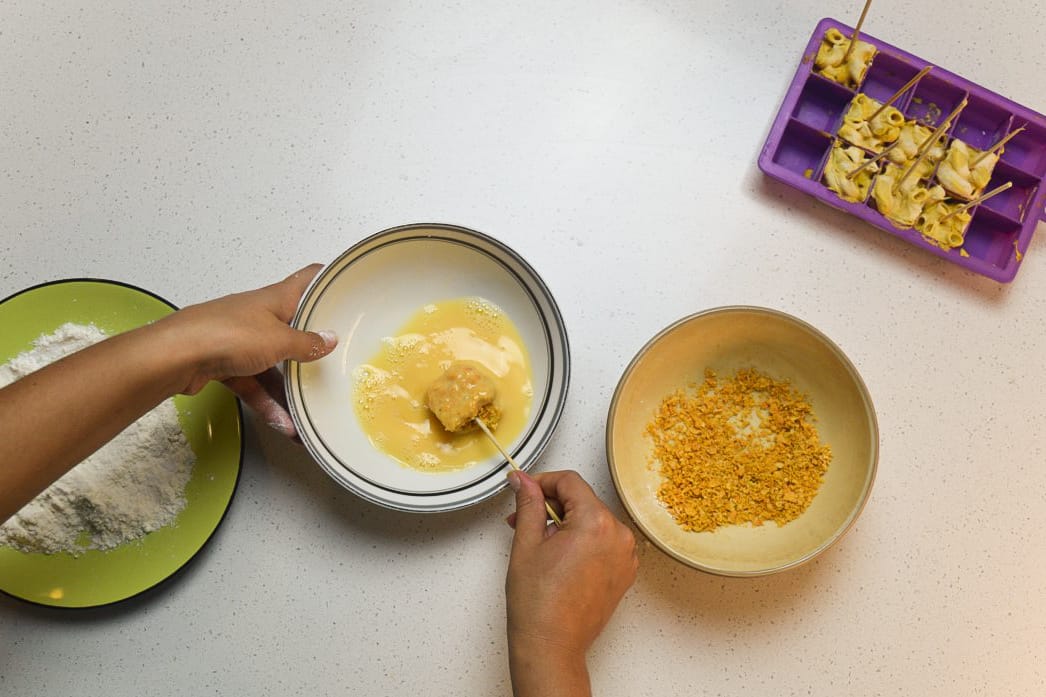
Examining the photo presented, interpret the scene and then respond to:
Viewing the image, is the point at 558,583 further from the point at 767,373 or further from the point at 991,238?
the point at 991,238

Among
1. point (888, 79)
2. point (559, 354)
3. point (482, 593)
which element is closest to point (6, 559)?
point (482, 593)

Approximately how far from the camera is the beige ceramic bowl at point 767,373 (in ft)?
3.49

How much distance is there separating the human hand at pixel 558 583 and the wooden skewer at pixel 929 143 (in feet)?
2.21

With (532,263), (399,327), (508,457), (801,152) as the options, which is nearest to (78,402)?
(399,327)

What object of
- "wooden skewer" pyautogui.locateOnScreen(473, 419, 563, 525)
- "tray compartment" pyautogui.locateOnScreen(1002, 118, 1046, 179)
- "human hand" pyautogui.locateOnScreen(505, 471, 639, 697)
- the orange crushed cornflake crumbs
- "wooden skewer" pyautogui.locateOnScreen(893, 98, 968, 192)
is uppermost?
"tray compartment" pyautogui.locateOnScreen(1002, 118, 1046, 179)

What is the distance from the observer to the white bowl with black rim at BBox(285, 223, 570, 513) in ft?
3.43

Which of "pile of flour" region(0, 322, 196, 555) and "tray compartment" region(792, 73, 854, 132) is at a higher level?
"tray compartment" region(792, 73, 854, 132)

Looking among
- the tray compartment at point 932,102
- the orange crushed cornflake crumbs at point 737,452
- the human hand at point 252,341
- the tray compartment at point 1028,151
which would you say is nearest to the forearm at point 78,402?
the human hand at point 252,341

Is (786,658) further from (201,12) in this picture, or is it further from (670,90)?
(201,12)

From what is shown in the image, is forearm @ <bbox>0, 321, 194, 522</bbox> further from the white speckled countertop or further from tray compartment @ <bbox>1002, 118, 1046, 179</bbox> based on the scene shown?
tray compartment @ <bbox>1002, 118, 1046, 179</bbox>

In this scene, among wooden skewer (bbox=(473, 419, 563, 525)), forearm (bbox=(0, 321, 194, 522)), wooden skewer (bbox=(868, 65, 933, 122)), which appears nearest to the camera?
forearm (bbox=(0, 321, 194, 522))

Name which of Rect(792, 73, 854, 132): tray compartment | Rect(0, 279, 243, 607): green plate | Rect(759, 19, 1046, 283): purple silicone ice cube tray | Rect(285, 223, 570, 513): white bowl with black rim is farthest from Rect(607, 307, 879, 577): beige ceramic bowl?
Rect(0, 279, 243, 607): green plate

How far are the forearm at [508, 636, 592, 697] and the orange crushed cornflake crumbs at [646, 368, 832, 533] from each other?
0.27 m

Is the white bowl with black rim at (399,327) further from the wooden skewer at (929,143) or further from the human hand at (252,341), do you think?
the wooden skewer at (929,143)
